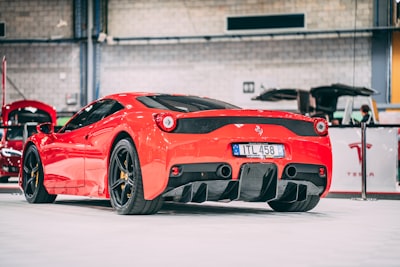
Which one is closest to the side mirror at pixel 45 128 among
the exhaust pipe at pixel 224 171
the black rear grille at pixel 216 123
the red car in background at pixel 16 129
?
the black rear grille at pixel 216 123

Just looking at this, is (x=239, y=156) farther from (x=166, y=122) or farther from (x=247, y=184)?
(x=166, y=122)

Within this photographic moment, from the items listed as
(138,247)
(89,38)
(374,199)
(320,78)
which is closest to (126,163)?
(138,247)

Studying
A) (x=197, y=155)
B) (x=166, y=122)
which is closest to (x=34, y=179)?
(x=166, y=122)

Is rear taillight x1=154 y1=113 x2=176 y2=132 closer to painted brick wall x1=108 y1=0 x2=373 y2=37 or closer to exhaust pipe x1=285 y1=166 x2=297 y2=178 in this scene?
exhaust pipe x1=285 y1=166 x2=297 y2=178

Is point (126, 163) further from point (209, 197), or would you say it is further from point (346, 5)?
point (346, 5)

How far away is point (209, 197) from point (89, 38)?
22.4 meters

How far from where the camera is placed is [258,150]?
24.3 feet

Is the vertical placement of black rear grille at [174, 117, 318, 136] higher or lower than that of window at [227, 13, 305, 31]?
lower

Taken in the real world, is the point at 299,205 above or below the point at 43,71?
below

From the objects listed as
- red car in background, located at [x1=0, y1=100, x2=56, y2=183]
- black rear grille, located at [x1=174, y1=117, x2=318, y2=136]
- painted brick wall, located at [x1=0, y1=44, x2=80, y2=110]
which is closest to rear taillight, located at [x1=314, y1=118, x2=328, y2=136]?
black rear grille, located at [x1=174, y1=117, x2=318, y2=136]

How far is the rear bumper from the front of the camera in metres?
7.20

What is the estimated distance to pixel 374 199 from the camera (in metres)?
11.1

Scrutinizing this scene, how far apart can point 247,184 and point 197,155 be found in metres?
0.54

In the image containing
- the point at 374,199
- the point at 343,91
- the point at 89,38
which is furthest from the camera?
the point at 89,38
